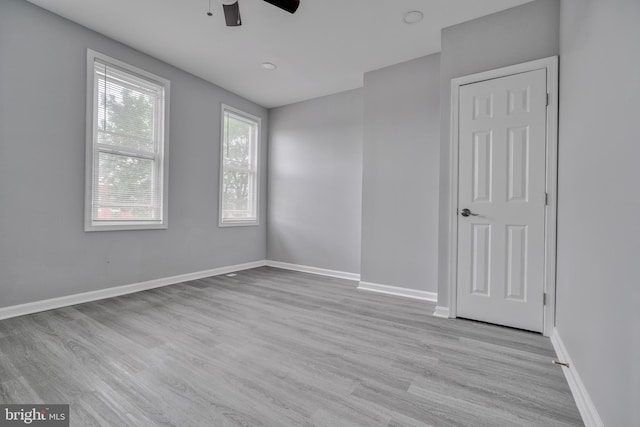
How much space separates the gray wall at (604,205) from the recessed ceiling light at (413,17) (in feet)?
3.73

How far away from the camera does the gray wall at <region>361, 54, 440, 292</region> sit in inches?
128

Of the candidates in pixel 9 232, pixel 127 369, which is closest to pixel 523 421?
pixel 127 369

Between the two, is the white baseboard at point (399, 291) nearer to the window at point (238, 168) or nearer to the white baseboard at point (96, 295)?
the white baseboard at point (96, 295)

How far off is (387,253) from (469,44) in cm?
232

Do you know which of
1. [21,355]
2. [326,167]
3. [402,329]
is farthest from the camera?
[326,167]

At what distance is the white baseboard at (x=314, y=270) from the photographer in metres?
4.24

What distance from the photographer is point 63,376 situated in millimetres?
1635

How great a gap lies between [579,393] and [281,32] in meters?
3.61

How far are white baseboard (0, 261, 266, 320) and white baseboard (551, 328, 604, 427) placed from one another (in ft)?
13.0

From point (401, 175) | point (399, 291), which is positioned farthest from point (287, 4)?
point (399, 291)

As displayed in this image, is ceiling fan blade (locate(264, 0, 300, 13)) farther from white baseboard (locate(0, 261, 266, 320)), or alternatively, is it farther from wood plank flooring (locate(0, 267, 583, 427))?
white baseboard (locate(0, 261, 266, 320))

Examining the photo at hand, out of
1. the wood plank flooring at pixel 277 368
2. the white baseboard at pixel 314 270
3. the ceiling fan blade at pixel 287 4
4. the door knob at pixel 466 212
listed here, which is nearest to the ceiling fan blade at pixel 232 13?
the ceiling fan blade at pixel 287 4

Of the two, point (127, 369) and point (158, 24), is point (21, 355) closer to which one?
point (127, 369)

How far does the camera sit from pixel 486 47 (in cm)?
260
